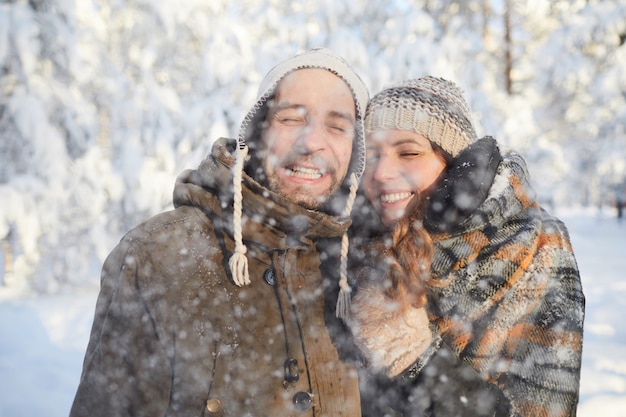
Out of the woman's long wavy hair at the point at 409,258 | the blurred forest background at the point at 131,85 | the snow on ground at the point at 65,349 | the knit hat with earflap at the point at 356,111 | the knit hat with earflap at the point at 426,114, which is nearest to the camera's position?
the woman's long wavy hair at the point at 409,258

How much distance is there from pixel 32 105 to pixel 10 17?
140 cm

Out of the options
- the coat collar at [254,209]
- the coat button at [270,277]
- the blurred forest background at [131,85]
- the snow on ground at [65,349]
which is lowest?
the snow on ground at [65,349]

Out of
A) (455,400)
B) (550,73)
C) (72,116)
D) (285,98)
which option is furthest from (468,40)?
(455,400)

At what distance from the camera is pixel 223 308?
184 centimetres

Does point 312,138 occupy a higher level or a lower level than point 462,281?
higher

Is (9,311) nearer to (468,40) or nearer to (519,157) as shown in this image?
(519,157)

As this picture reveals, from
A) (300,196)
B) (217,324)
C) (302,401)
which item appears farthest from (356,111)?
(302,401)

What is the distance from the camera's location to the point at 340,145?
7.11 ft

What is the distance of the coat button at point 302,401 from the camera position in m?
1.70

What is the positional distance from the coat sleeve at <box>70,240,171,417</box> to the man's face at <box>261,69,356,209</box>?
2.46 feet

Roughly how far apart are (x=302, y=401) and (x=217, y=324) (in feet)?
1.49

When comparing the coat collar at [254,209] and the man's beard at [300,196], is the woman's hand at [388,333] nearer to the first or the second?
the coat collar at [254,209]

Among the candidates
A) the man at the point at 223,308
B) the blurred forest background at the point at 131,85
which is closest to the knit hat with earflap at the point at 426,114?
the man at the point at 223,308

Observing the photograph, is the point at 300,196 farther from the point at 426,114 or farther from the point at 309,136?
the point at 426,114
